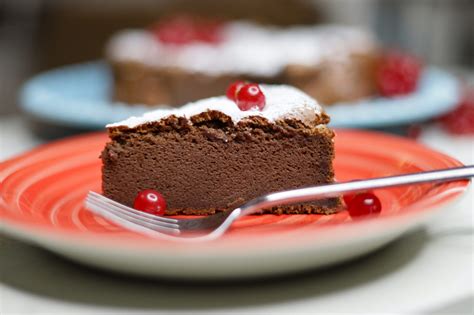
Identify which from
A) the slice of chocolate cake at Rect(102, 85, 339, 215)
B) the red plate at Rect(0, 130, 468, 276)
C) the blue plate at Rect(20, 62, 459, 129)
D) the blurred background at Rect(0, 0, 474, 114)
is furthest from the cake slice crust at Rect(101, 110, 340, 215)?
the blurred background at Rect(0, 0, 474, 114)

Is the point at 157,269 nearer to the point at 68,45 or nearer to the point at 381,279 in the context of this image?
the point at 381,279

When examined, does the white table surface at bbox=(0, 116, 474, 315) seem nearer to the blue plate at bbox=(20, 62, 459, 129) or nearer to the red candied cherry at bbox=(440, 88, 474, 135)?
the blue plate at bbox=(20, 62, 459, 129)

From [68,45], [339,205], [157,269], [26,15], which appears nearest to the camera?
[157,269]

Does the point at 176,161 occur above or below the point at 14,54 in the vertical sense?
below

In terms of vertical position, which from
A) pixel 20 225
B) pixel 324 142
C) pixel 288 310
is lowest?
pixel 288 310

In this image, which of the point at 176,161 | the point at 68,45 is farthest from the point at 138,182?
the point at 68,45

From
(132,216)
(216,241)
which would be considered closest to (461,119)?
(132,216)

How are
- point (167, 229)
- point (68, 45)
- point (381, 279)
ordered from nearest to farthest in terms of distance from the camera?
point (381, 279), point (167, 229), point (68, 45)
